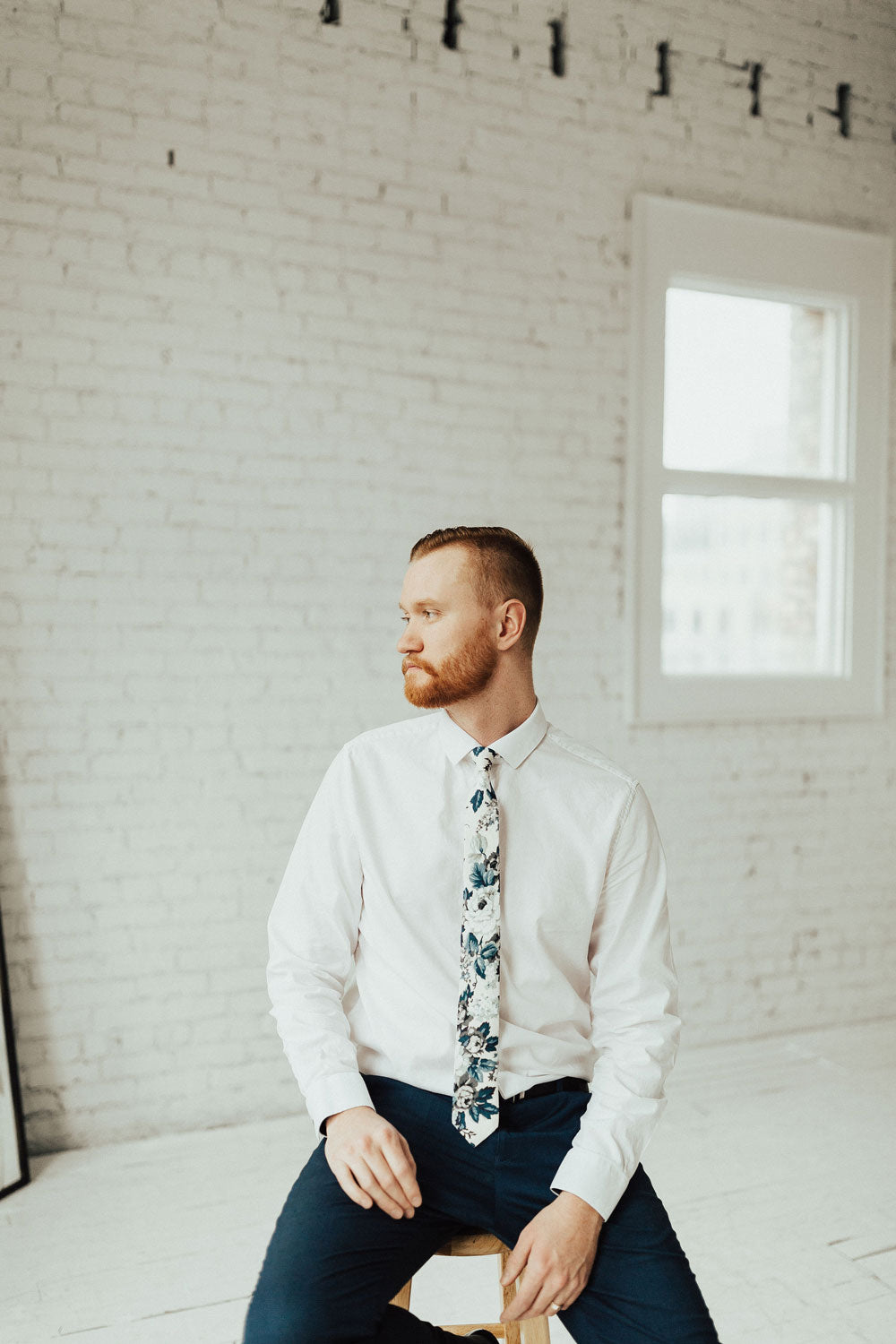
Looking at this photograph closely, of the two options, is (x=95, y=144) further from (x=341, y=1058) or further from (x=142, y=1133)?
Result: (x=142, y=1133)

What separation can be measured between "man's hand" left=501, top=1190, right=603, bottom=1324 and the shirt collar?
0.58 meters

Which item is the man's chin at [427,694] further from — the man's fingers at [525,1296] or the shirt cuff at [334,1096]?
the man's fingers at [525,1296]

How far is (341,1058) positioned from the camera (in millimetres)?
1424

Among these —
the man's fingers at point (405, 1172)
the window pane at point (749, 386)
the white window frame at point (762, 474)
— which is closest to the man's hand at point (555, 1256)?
the man's fingers at point (405, 1172)

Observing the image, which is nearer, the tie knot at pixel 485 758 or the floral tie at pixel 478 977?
the floral tie at pixel 478 977

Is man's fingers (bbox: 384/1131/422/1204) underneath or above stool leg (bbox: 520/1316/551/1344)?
above

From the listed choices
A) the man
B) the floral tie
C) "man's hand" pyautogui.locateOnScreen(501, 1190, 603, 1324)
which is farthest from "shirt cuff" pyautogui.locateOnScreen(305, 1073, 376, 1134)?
"man's hand" pyautogui.locateOnScreen(501, 1190, 603, 1324)

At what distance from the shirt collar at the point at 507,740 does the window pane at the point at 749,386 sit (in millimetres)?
2133

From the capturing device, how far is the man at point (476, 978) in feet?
4.28

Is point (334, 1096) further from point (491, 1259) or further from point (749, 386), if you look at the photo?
point (749, 386)

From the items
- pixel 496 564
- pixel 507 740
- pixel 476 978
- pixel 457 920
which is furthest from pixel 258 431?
pixel 476 978

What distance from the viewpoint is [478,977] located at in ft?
4.72

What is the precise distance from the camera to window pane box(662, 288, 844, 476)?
11.9ft

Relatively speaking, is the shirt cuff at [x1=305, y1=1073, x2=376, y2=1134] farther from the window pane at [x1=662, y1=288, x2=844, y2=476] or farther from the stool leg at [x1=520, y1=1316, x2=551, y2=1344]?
the window pane at [x1=662, y1=288, x2=844, y2=476]
